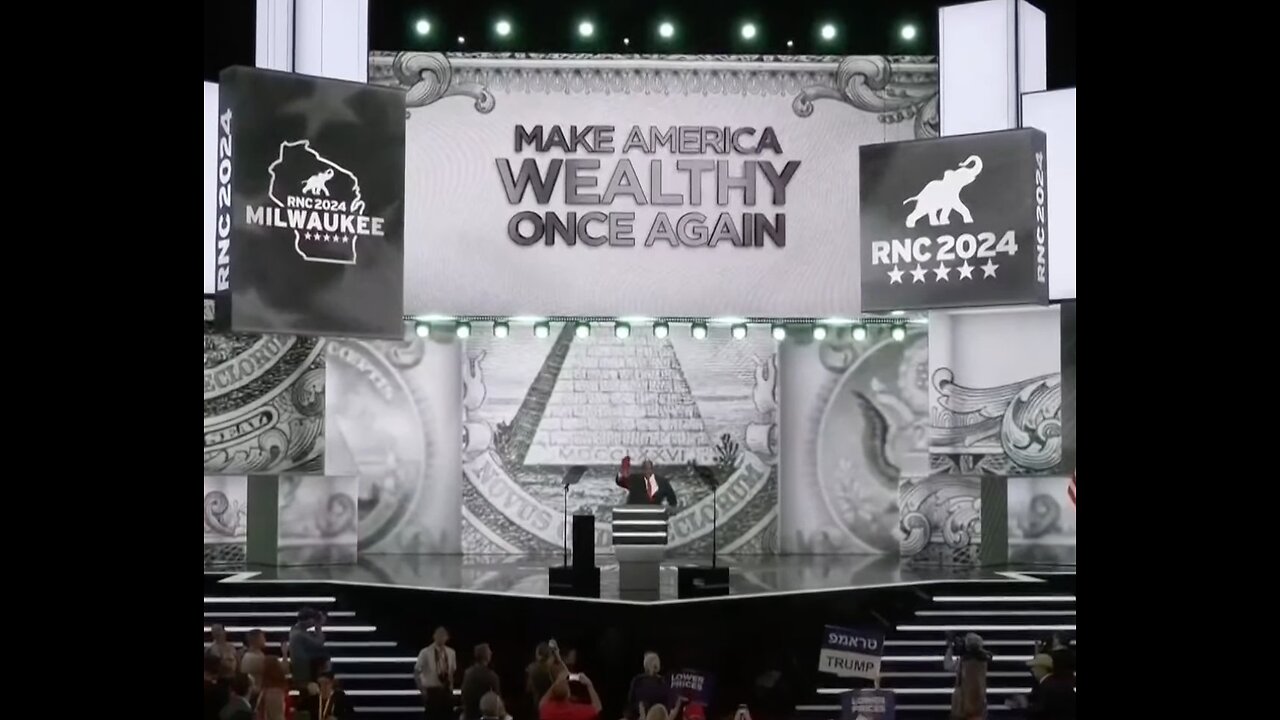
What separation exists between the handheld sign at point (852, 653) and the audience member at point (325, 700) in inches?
156

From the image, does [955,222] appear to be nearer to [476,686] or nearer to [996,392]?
[996,392]

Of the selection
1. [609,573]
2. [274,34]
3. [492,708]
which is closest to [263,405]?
[274,34]

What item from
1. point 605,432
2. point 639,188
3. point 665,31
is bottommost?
point 605,432

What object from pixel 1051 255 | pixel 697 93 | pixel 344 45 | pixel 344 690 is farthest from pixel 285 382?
pixel 1051 255

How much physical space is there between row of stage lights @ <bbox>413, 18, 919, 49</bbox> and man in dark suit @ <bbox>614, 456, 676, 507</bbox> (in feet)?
18.3

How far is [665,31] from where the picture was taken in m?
15.7

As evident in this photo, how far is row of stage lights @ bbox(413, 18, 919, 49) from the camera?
15.6m

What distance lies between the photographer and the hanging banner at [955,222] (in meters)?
12.8

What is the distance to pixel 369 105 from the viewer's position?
1237 cm

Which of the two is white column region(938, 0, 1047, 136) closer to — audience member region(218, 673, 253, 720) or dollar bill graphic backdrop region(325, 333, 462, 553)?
dollar bill graphic backdrop region(325, 333, 462, 553)

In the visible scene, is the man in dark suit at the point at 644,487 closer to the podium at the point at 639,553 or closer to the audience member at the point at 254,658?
the podium at the point at 639,553

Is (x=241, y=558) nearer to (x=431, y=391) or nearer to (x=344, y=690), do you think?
(x=431, y=391)

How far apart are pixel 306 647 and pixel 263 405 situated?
4.49 meters

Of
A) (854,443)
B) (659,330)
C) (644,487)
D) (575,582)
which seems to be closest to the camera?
(575,582)
